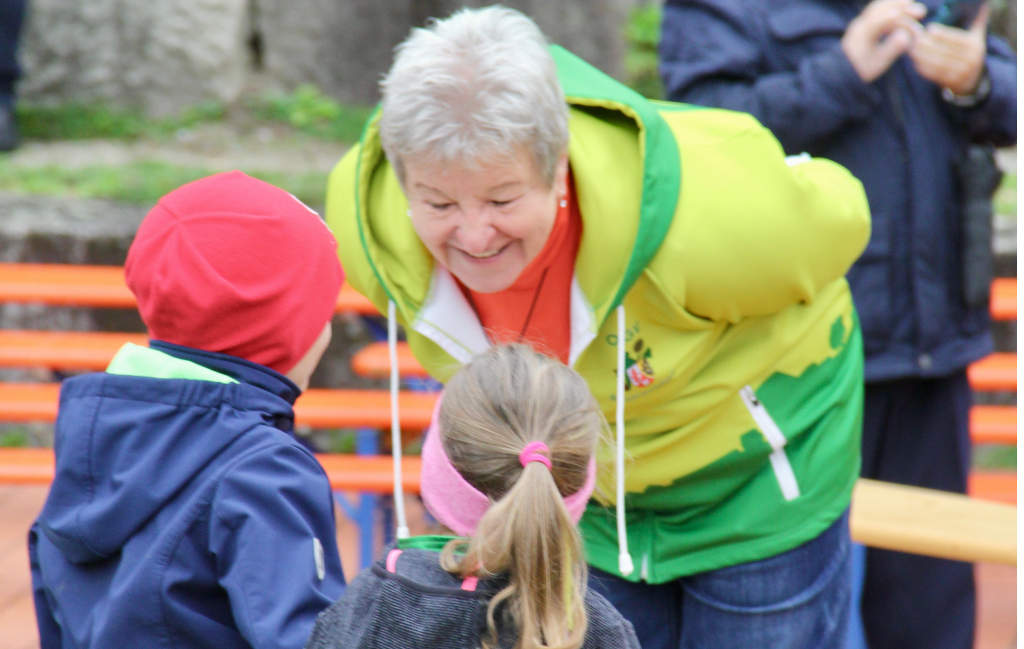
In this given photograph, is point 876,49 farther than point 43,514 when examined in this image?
Yes

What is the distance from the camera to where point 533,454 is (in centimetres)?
151

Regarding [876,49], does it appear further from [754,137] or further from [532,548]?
[532,548]

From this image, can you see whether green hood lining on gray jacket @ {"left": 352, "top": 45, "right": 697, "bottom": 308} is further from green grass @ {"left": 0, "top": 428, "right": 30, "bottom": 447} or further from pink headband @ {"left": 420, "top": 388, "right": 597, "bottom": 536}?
green grass @ {"left": 0, "top": 428, "right": 30, "bottom": 447}

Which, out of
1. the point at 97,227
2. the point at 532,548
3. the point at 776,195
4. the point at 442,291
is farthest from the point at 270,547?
the point at 97,227

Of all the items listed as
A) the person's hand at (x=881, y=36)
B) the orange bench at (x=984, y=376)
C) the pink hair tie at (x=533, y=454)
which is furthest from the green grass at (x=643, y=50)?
the pink hair tie at (x=533, y=454)

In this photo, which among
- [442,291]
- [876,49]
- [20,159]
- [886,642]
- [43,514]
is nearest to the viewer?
[43,514]

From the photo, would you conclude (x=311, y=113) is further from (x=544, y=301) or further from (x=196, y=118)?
(x=544, y=301)

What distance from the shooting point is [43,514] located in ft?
5.84

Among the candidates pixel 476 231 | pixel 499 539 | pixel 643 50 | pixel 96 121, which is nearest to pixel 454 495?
pixel 499 539

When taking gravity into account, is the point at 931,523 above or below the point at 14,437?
above

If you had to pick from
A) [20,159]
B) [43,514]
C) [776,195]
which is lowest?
[20,159]

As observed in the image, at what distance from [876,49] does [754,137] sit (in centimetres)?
70

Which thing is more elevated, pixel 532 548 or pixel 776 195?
pixel 776 195

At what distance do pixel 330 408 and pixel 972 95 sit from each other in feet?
6.23
